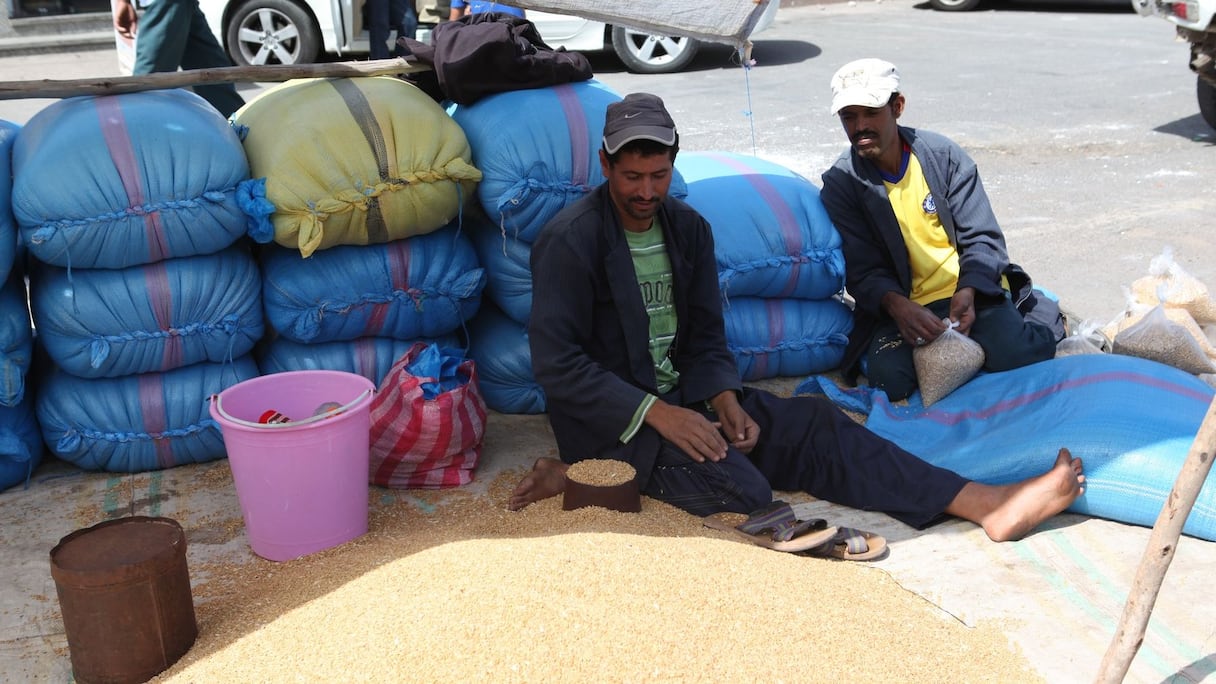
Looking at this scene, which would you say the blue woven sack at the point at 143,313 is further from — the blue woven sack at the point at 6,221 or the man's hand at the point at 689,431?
the man's hand at the point at 689,431

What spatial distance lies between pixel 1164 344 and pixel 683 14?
1.81 m

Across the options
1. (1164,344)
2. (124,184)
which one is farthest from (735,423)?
(124,184)

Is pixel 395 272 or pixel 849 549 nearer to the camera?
pixel 849 549

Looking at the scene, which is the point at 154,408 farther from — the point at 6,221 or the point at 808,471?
the point at 808,471

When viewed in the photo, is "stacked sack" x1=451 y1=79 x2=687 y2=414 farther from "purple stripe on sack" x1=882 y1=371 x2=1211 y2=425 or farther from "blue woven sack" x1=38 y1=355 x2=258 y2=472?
"purple stripe on sack" x1=882 y1=371 x2=1211 y2=425

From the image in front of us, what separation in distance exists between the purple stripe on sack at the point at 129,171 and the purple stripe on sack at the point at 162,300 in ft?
0.19

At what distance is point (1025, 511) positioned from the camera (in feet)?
9.00

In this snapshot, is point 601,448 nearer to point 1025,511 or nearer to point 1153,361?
point 1025,511

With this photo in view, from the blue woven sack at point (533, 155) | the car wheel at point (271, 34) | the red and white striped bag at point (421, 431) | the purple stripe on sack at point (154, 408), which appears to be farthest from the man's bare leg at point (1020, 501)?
the car wheel at point (271, 34)

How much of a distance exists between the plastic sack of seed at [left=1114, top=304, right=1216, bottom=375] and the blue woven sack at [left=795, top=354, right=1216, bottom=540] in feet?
0.57

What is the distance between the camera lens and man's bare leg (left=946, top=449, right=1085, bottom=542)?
274 centimetres

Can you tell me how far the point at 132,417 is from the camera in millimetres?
3084

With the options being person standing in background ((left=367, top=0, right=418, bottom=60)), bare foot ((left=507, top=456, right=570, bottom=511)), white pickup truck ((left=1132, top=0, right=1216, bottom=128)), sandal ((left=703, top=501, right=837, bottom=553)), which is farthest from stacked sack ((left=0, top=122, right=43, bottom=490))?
white pickup truck ((left=1132, top=0, right=1216, bottom=128))

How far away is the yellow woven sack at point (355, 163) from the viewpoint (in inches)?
120
